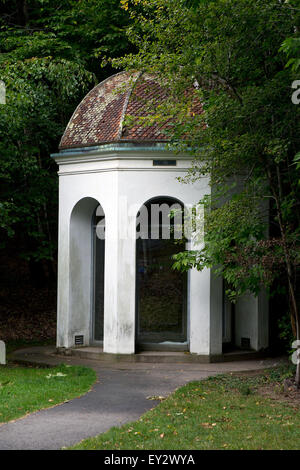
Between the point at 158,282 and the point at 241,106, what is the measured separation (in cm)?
495

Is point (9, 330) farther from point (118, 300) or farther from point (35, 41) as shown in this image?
point (35, 41)

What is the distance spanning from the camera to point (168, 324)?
12.7 metres

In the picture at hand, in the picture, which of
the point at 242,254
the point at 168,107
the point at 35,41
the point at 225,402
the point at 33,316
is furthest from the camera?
the point at 33,316

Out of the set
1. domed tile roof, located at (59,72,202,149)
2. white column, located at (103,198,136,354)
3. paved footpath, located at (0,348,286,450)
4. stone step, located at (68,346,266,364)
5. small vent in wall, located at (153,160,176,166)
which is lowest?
paved footpath, located at (0,348,286,450)

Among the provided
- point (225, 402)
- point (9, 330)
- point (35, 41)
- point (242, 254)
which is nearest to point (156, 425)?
point (225, 402)

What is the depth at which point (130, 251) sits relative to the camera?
1250cm

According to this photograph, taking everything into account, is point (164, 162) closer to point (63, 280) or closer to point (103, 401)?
point (63, 280)

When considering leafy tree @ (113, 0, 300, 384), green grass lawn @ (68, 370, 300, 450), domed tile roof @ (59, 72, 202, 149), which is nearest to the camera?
green grass lawn @ (68, 370, 300, 450)

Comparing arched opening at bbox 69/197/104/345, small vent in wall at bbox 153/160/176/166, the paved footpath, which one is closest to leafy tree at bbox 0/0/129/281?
arched opening at bbox 69/197/104/345

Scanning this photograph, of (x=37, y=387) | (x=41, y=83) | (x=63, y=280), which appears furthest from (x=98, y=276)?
(x=41, y=83)

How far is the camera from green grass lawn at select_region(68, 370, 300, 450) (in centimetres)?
633

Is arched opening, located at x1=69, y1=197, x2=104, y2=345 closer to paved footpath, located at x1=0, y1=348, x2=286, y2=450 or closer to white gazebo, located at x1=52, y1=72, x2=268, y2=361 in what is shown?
white gazebo, located at x1=52, y1=72, x2=268, y2=361

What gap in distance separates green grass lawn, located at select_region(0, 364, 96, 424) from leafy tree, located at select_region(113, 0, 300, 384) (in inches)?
118

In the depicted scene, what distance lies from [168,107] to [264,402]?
16.2ft
